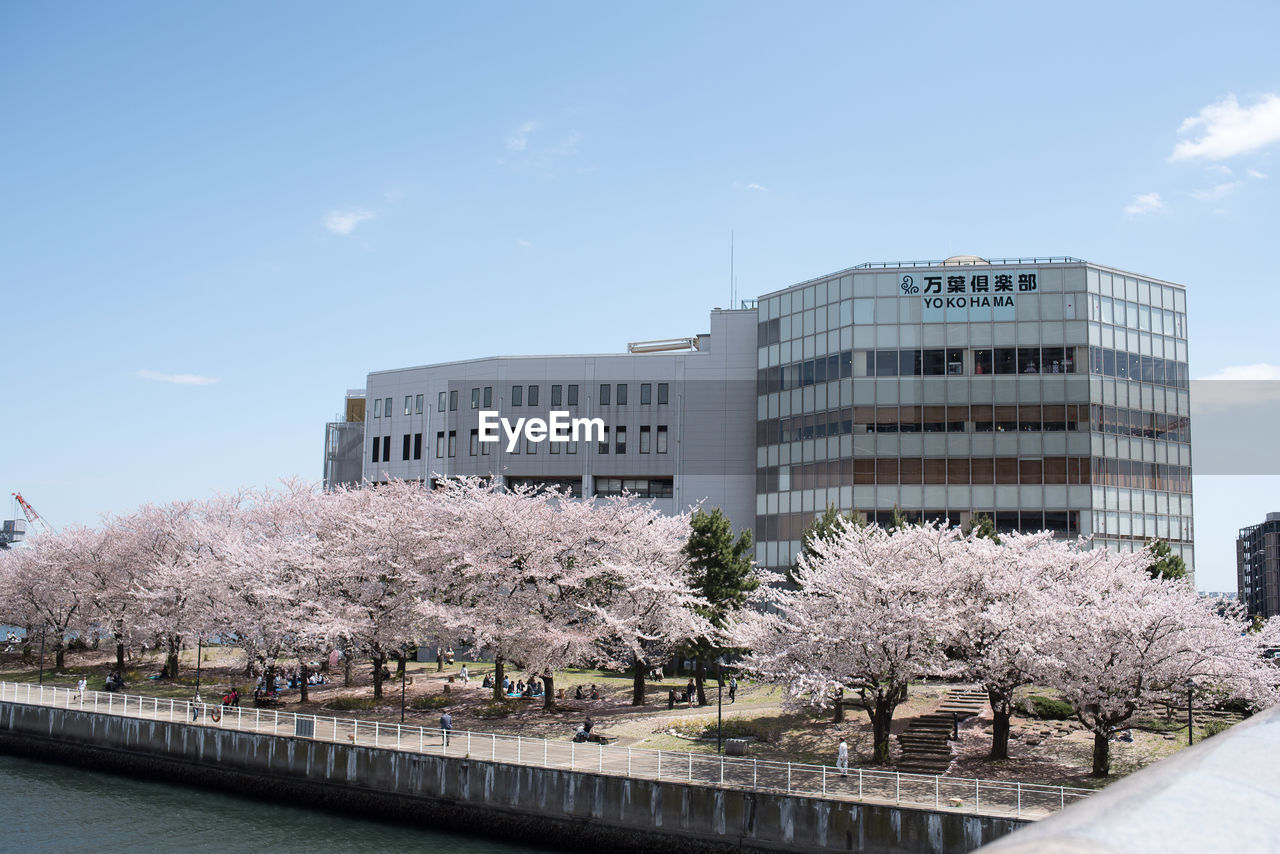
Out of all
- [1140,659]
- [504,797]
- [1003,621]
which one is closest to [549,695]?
[504,797]

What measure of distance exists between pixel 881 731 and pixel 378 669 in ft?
96.9

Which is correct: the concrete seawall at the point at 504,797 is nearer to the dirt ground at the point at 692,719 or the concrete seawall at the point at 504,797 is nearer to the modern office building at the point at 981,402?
the dirt ground at the point at 692,719

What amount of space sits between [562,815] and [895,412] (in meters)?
44.4

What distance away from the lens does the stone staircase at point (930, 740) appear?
124 feet

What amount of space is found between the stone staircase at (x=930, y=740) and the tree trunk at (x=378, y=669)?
91.8ft

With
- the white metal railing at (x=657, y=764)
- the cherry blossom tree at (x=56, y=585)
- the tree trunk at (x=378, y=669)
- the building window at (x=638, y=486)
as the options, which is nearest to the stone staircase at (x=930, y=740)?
the white metal railing at (x=657, y=764)

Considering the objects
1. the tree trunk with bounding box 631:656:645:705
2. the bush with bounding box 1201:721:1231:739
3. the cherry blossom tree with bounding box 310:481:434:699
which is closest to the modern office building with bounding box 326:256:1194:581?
the tree trunk with bounding box 631:656:645:705

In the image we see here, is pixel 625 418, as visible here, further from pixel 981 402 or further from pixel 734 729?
pixel 734 729

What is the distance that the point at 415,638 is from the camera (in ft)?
177

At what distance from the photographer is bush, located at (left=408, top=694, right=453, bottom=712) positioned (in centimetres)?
5315

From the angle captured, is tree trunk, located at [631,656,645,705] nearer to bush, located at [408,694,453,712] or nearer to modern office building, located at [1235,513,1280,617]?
bush, located at [408,694,453,712]

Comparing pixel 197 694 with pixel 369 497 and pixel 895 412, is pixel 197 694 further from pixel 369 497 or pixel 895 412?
pixel 895 412

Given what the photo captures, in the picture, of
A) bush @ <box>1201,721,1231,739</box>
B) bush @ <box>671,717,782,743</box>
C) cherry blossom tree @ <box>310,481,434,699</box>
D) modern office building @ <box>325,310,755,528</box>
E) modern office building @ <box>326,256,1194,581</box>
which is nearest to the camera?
bush @ <box>1201,721,1231,739</box>

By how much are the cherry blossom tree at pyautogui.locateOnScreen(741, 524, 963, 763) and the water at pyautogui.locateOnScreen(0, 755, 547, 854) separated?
12045mm
